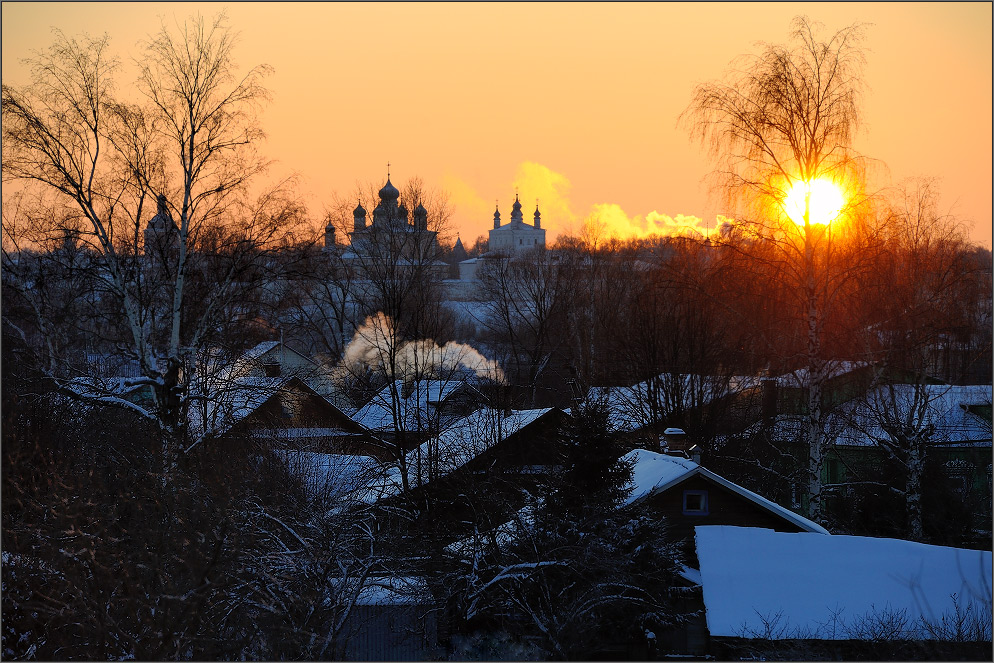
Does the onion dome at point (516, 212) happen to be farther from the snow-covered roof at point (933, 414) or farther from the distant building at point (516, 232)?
the snow-covered roof at point (933, 414)

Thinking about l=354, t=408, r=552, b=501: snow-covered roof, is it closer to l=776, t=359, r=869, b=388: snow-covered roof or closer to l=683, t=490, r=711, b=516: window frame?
l=683, t=490, r=711, b=516: window frame

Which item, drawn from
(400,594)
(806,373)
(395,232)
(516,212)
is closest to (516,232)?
(516,212)

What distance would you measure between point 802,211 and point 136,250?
10760 mm

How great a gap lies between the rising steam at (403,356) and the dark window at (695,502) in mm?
8827

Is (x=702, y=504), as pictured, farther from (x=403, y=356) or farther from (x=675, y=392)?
(x=403, y=356)

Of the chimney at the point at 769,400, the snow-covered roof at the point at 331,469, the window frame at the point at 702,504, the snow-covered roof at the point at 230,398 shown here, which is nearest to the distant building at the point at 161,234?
the snow-covered roof at the point at 230,398

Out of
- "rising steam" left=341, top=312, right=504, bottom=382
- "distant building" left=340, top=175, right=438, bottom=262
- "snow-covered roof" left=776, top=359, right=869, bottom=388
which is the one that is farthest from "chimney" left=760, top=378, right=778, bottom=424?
"distant building" left=340, top=175, right=438, bottom=262

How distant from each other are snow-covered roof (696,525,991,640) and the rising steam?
10832 millimetres

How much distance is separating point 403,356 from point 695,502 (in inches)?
511

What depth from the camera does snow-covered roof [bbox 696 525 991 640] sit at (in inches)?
400

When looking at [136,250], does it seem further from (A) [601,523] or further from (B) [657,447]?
(B) [657,447]

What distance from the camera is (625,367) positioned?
1221 inches

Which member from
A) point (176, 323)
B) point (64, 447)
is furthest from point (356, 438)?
point (64, 447)

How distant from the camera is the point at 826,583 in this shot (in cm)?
1092
